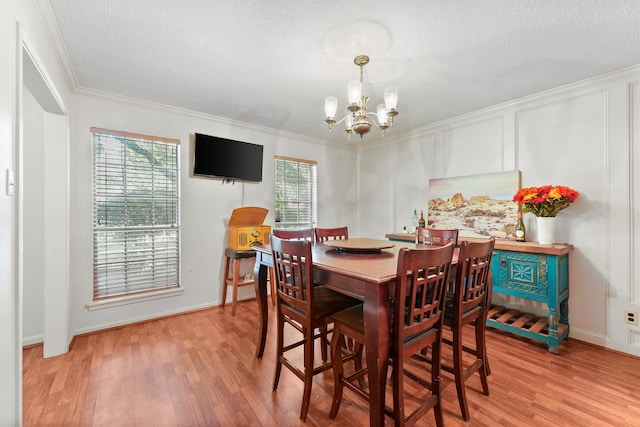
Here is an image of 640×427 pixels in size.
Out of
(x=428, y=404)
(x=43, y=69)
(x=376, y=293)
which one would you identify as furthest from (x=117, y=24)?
(x=428, y=404)

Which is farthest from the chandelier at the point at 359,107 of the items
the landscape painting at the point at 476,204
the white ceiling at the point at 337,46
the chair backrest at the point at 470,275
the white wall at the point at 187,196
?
the white wall at the point at 187,196

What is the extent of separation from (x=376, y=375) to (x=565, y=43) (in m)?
2.62

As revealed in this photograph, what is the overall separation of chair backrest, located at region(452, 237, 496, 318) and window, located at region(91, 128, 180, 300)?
3.07 meters

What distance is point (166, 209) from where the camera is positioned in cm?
329

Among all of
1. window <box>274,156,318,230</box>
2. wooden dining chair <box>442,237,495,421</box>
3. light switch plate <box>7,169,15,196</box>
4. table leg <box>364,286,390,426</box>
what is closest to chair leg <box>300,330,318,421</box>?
table leg <box>364,286,390,426</box>

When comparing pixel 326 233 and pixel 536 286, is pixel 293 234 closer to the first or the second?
pixel 326 233

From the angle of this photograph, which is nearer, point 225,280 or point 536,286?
point 536,286

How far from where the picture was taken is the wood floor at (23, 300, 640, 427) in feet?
5.48

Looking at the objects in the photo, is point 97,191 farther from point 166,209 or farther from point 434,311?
point 434,311

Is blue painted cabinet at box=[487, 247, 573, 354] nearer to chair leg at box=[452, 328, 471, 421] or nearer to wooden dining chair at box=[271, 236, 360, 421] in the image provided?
chair leg at box=[452, 328, 471, 421]

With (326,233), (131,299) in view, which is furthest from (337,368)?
(131,299)

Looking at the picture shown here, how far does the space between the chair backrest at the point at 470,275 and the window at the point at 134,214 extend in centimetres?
307

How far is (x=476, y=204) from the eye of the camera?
337 centimetres

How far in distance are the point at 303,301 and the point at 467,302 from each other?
1.01 m
